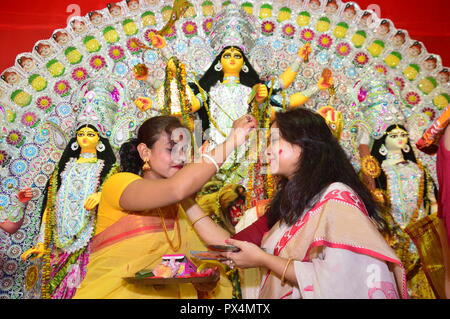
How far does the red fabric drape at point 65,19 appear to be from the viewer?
429 cm

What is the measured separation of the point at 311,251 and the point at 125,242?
0.91 meters

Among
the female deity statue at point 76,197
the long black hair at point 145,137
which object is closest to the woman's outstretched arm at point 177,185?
the long black hair at point 145,137

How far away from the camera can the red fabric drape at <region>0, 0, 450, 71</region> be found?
4289 millimetres

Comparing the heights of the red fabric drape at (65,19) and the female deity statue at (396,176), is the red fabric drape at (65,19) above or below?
above

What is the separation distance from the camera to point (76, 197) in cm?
411

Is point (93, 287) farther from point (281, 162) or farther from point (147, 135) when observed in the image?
point (281, 162)

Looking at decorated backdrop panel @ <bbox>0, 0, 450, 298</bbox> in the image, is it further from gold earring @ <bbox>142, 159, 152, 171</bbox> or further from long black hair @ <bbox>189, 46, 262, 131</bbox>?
gold earring @ <bbox>142, 159, 152, 171</bbox>

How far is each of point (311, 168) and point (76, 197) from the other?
2.46m

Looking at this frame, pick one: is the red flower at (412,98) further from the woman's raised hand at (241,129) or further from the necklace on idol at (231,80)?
the woman's raised hand at (241,129)

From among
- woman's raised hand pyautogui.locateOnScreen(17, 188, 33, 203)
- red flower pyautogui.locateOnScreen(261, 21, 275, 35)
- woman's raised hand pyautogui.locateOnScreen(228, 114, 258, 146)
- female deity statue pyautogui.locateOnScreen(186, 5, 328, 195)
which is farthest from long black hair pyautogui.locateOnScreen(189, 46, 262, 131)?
woman's raised hand pyautogui.locateOnScreen(228, 114, 258, 146)

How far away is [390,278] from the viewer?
2.01 m

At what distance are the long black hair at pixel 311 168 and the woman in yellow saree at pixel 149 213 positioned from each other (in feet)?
A: 0.69

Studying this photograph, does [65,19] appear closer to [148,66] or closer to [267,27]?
[148,66]

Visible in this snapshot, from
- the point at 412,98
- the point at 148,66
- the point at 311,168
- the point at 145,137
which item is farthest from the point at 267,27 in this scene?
the point at 311,168
